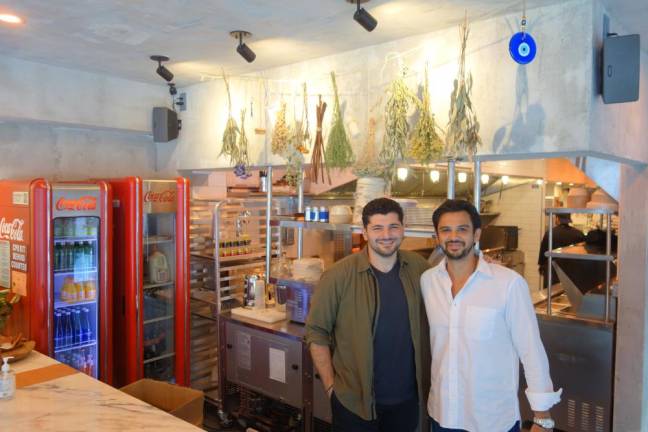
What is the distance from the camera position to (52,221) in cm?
387

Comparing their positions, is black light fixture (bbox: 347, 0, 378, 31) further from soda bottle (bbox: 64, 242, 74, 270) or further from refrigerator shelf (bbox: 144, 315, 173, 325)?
refrigerator shelf (bbox: 144, 315, 173, 325)

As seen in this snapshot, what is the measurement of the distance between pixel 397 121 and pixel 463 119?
43 centimetres

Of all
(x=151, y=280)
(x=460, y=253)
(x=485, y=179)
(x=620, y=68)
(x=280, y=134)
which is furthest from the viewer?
(x=485, y=179)

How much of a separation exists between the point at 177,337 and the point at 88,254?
104 cm

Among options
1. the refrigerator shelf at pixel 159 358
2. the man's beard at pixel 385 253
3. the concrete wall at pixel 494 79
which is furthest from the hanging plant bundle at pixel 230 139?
the man's beard at pixel 385 253

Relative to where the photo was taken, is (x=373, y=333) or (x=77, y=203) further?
(x=77, y=203)

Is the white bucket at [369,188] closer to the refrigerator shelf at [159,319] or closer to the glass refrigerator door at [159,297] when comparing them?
the glass refrigerator door at [159,297]

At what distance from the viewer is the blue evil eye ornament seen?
2854mm

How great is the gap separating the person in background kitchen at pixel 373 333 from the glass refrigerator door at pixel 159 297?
7.77 ft

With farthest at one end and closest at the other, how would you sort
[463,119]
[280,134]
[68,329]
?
1. [68,329]
2. [280,134]
3. [463,119]

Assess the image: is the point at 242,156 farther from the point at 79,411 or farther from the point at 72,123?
the point at 79,411

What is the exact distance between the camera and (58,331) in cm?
415

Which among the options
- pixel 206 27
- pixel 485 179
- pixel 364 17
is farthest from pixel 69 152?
pixel 485 179

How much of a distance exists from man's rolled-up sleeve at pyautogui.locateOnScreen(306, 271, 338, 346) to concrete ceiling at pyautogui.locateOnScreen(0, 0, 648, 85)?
1597 mm
